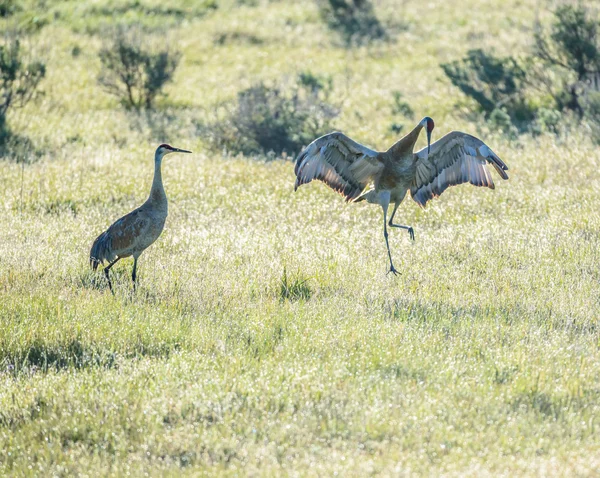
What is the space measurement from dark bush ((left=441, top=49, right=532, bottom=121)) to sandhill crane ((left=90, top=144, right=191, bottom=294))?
1067cm

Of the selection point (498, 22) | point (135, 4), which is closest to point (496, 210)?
point (498, 22)

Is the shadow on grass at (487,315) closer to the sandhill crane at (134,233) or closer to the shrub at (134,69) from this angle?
the sandhill crane at (134,233)

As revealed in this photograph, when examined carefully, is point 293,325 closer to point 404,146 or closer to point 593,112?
point 404,146

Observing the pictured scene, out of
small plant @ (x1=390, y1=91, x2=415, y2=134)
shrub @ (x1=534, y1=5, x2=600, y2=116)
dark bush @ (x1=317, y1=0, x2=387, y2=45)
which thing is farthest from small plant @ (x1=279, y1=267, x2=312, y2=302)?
dark bush @ (x1=317, y1=0, x2=387, y2=45)

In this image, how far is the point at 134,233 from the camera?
8211 mm

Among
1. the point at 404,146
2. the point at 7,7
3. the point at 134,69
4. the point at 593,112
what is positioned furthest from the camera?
the point at 7,7

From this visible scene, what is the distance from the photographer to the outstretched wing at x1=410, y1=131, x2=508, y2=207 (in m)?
9.27

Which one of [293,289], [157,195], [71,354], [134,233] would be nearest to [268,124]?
[157,195]

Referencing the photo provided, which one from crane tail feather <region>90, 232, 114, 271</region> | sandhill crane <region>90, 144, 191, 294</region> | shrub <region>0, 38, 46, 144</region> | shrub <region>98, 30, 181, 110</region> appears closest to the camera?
sandhill crane <region>90, 144, 191, 294</region>

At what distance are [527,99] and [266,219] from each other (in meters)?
9.32

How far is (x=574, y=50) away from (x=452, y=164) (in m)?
8.97

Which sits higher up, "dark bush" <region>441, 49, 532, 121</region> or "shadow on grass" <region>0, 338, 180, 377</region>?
"dark bush" <region>441, 49, 532, 121</region>

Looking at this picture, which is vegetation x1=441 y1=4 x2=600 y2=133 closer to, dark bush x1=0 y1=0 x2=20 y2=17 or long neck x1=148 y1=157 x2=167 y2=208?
long neck x1=148 y1=157 x2=167 y2=208

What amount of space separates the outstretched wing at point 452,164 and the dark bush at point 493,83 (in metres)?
8.32
